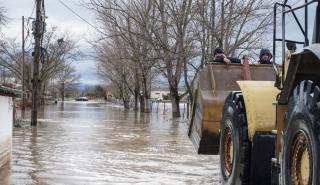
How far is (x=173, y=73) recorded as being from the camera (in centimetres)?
4003

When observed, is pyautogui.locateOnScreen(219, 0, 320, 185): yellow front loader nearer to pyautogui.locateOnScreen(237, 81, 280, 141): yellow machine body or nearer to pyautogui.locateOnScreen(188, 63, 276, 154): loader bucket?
pyautogui.locateOnScreen(237, 81, 280, 141): yellow machine body

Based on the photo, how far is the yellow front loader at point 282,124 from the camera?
4.40 metres

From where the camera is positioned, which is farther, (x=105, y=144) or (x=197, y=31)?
(x=197, y=31)

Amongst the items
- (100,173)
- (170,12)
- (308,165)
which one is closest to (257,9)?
(170,12)

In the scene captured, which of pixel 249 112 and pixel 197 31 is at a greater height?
pixel 197 31

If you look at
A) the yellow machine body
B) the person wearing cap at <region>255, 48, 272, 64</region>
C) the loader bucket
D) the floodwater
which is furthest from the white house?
the yellow machine body

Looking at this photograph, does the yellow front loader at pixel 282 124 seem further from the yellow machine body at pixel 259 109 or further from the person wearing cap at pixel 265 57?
the person wearing cap at pixel 265 57

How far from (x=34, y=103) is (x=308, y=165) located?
25.3 meters

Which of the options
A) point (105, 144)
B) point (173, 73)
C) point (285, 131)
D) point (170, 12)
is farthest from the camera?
point (173, 73)

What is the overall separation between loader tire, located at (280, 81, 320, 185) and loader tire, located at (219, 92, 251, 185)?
4.41 feet

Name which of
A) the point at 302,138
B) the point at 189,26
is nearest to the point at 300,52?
the point at 302,138

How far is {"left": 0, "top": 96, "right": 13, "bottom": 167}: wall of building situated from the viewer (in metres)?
11.8

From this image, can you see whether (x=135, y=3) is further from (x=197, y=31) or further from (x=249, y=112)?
(x=249, y=112)

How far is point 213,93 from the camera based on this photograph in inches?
355
